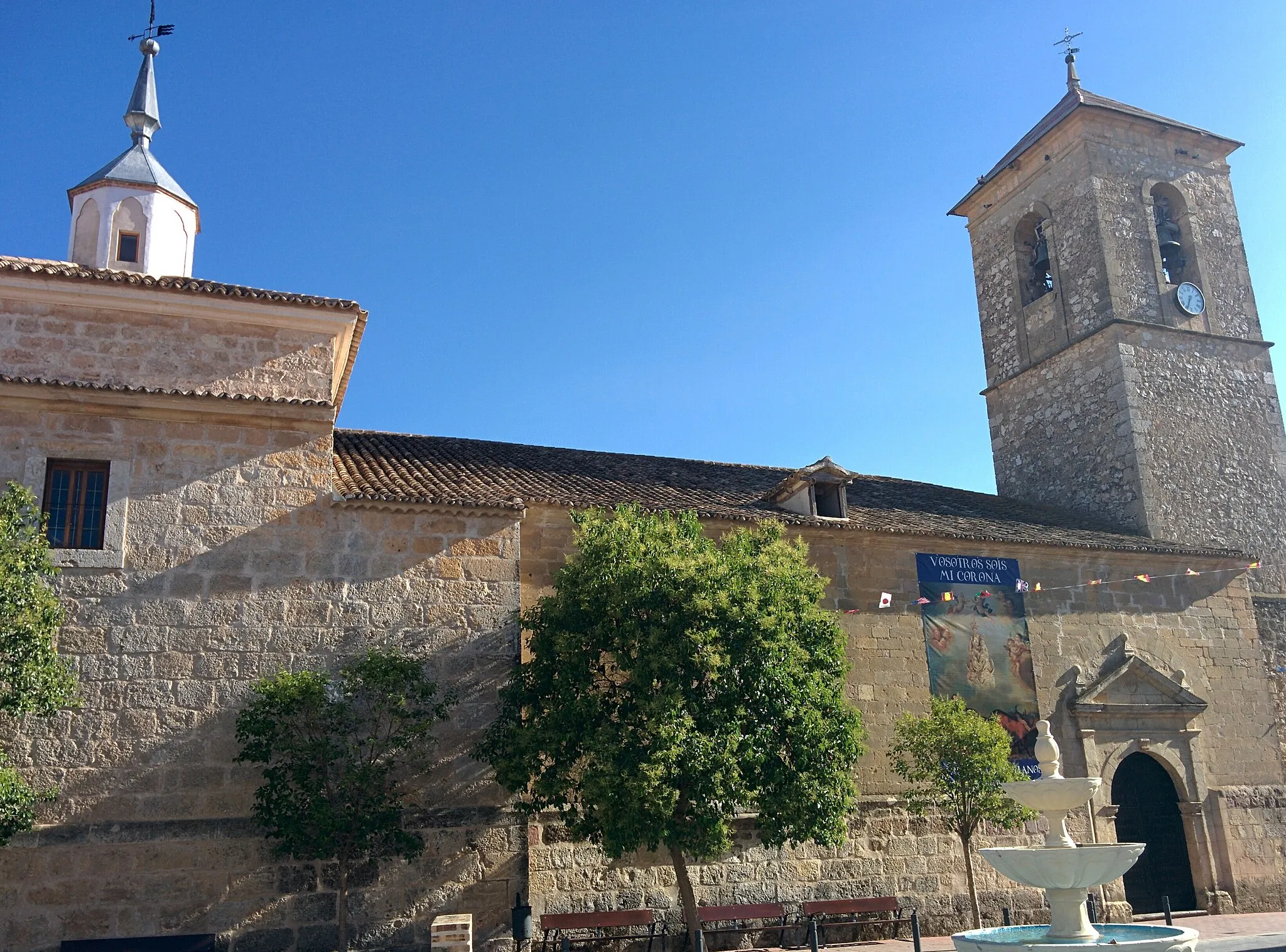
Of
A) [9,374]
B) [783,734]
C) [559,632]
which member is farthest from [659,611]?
[9,374]

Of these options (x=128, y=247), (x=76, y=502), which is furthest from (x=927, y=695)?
(x=128, y=247)

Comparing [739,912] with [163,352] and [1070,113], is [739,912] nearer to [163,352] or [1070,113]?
[163,352]

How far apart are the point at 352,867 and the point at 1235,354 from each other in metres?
20.8

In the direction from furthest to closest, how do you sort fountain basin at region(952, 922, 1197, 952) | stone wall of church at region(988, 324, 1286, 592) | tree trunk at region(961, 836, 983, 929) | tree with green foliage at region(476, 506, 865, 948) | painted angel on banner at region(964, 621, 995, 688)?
stone wall of church at region(988, 324, 1286, 592) < painted angel on banner at region(964, 621, 995, 688) < tree trunk at region(961, 836, 983, 929) < tree with green foliage at region(476, 506, 865, 948) < fountain basin at region(952, 922, 1197, 952)

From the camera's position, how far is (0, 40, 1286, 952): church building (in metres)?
11.6

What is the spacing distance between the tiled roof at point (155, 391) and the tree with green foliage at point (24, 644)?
5.40ft

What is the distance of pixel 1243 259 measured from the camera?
79.8ft

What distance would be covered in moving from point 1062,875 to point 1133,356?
16118mm

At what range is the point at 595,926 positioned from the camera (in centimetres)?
1264

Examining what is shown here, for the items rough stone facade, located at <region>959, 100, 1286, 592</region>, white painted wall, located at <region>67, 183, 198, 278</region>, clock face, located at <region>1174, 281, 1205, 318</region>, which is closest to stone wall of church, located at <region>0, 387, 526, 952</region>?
white painted wall, located at <region>67, 183, 198, 278</region>

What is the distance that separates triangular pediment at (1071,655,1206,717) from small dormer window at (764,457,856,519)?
5.02 m

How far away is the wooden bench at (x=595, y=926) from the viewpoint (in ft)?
40.9

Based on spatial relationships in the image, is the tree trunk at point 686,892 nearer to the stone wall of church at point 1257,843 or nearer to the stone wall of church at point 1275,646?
the stone wall of church at point 1257,843

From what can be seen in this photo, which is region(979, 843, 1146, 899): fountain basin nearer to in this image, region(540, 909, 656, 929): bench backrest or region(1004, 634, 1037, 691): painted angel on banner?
region(540, 909, 656, 929): bench backrest
